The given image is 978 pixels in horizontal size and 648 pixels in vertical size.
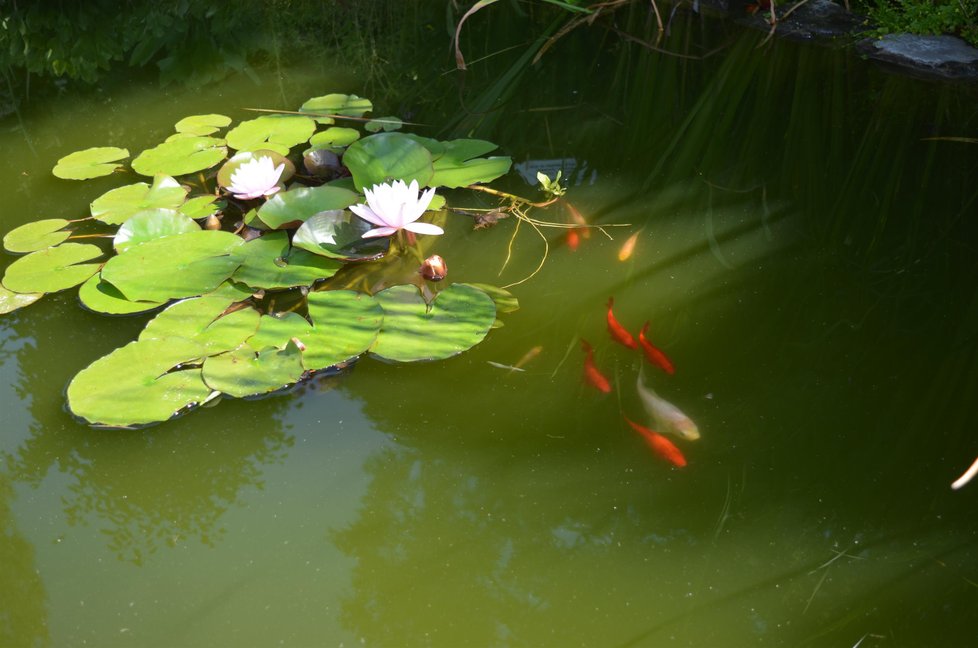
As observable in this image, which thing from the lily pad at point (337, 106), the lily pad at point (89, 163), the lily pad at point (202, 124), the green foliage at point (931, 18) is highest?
the green foliage at point (931, 18)

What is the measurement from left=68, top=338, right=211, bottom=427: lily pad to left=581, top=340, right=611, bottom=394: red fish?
2.27ft

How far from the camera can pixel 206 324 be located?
5.22ft

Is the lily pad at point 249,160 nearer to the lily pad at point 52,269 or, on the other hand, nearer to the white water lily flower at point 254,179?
the white water lily flower at point 254,179

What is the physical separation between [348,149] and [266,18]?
1770mm

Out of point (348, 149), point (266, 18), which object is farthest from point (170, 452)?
point (266, 18)

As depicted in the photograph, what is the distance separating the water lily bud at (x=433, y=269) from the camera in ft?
5.72

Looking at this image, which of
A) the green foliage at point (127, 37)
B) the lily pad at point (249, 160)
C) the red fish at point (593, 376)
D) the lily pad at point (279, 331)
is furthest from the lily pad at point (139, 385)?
the green foliage at point (127, 37)

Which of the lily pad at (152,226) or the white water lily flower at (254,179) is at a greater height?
the white water lily flower at (254,179)

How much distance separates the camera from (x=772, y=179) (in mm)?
2115

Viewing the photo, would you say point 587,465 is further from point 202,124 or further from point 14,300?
point 202,124

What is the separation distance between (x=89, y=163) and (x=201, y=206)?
20.4 inches

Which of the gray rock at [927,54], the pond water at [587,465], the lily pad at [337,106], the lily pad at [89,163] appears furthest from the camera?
the gray rock at [927,54]

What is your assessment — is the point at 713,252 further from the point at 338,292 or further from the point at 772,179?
the point at 338,292

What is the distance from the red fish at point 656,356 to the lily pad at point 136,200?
1.15 metres
